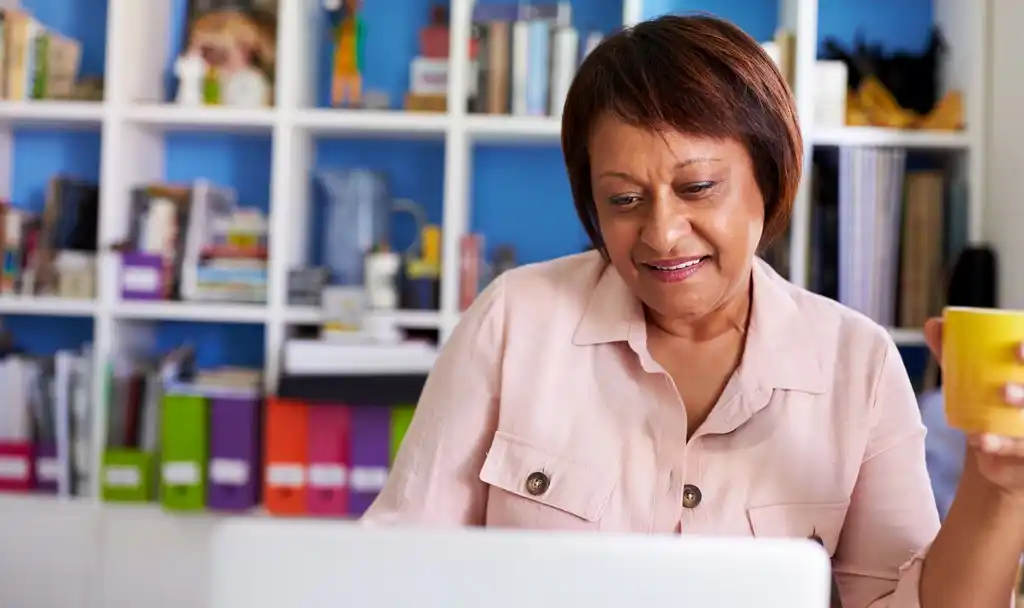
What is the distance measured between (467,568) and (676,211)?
620 millimetres

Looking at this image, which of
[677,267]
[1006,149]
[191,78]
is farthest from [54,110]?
[1006,149]

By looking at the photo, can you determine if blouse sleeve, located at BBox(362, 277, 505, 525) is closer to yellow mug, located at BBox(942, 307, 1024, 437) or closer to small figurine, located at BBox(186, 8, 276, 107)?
yellow mug, located at BBox(942, 307, 1024, 437)

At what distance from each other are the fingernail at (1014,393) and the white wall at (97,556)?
7.28ft

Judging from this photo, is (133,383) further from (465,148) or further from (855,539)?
(855,539)

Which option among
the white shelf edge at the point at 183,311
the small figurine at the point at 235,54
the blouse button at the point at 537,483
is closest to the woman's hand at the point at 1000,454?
the blouse button at the point at 537,483

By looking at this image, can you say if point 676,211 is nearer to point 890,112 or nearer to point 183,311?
point 890,112

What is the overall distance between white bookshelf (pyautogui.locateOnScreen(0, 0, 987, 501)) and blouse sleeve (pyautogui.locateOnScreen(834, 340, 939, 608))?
136cm

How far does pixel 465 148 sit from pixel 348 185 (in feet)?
1.13

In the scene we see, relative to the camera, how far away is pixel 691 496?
1055 millimetres

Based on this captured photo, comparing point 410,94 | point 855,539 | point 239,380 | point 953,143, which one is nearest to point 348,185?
point 410,94

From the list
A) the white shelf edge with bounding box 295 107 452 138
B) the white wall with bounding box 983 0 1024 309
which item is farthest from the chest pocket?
the white wall with bounding box 983 0 1024 309

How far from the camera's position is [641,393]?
1106mm

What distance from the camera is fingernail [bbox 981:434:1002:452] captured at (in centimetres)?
71

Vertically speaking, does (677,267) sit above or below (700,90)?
below
